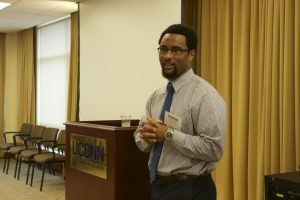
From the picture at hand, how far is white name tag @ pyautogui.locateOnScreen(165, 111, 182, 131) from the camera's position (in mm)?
1847

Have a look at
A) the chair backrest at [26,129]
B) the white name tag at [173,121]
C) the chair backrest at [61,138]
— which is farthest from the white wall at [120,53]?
the white name tag at [173,121]

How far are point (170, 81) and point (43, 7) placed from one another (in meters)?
4.80

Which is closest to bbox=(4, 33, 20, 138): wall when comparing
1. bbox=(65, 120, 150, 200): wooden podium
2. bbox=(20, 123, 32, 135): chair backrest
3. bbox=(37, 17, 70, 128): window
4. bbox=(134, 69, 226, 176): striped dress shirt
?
bbox=(37, 17, 70, 128): window

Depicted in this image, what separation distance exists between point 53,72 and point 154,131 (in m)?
6.15

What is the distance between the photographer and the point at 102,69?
548 cm

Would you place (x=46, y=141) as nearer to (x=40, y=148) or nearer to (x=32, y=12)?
(x=40, y=148)

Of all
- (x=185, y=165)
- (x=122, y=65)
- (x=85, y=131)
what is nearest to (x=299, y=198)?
(x=185, y=165)

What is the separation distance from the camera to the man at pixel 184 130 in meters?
1.78

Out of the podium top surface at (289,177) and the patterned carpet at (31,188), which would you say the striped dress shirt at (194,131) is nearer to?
the podium top surface at (289,177)

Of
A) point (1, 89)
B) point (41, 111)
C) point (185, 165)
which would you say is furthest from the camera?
point (1, 89)

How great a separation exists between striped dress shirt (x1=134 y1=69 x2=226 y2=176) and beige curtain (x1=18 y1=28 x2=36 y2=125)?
21.9 ft

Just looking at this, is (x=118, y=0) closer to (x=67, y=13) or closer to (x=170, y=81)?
(x=67, y=13)

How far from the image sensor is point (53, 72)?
7.62m

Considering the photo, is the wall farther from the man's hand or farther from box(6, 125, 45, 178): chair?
the man's hand
